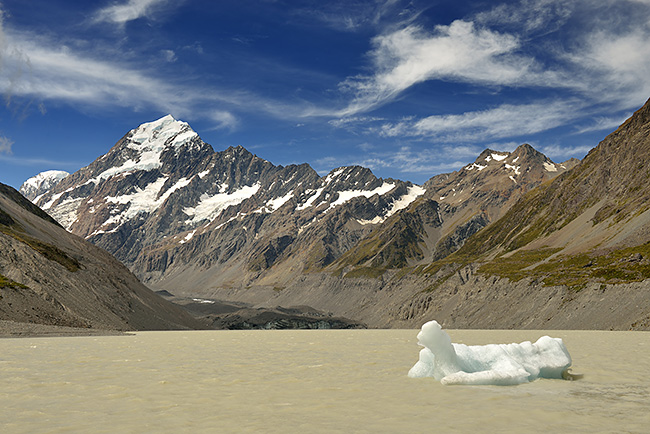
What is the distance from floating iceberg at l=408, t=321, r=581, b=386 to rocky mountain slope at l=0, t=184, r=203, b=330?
7134 centimetres

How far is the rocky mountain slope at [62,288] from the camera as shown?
85856mm

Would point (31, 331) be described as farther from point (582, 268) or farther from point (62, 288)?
point (582, 268)

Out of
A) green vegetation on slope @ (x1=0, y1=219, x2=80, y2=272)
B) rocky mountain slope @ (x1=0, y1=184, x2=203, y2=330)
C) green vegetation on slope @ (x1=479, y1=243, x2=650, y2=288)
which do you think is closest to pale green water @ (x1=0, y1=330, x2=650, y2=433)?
rocky mountain slope @ (x1=0, y1=184, x2=203, y2=330)

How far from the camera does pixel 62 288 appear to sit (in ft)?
326

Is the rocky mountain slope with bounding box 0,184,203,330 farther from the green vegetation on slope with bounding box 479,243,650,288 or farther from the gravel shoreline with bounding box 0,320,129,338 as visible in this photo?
the green vegetation on slope with bounding box 479,243,650,288

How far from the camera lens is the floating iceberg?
25.6 metres

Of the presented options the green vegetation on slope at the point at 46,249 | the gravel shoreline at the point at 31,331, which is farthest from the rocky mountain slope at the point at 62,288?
the gravel shoreline at the point at 31,331

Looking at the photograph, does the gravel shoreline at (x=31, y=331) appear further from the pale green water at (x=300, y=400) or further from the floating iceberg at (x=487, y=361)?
the floating iceberg at (x=487, y=361)

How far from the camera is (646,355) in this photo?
41375 mm

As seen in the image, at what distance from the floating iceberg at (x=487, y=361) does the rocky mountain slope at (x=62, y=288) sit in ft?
234

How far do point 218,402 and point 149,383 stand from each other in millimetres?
7670

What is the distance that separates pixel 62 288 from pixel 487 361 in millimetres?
93274

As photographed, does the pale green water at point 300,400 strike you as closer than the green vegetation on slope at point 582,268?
Yes

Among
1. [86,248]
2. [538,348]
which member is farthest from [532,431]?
[86,248]
